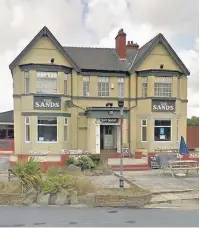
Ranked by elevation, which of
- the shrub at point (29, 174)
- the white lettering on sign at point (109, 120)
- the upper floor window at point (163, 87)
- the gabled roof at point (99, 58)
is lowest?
the shrub at point (29, 174)

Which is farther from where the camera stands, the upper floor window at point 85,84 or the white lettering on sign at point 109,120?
the upper floor window at point 85,84

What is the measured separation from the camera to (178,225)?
9320 mm

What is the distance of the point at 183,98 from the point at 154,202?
18.5m

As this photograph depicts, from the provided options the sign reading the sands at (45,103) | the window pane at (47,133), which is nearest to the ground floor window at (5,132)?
the window pane at (47,133)

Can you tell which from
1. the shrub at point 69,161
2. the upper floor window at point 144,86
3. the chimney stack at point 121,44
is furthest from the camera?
the chimney stack at point 121,44

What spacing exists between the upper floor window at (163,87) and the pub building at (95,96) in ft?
0.27

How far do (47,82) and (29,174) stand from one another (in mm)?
14313

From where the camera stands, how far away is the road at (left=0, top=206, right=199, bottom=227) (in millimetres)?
9414

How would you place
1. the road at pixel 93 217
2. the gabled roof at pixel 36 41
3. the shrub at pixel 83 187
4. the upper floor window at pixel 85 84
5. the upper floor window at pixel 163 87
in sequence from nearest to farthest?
the road at pixel 93 217 → the shrub at pixel 83 187 → the gabled roof at pixel 36 41 → the upper floor window at pixel 163 87 → the upper floor window at pixel 85 84

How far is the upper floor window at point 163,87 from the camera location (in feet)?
92.0

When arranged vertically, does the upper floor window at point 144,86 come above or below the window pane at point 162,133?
above

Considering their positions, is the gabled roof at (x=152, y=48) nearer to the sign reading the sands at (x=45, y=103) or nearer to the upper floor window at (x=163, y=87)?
the upper floor window at (x=163, y=87)

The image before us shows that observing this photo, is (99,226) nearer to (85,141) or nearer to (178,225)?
(178,225)

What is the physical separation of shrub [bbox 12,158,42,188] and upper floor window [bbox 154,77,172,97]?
1658 centimetres
